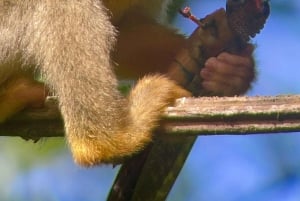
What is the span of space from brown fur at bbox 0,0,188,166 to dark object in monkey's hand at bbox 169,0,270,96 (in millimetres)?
369

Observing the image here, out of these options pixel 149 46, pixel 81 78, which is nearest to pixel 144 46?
pixel 149 46

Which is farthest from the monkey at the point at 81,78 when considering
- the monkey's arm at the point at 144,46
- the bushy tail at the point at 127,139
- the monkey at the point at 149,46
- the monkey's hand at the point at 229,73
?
the monkey's arm at the point at 144,46

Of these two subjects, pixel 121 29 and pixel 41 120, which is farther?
pixel 121 29

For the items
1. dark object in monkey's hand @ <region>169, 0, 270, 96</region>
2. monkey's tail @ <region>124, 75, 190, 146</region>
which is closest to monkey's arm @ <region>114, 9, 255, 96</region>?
dark object in monkey's hand @ <region>169, 0, 270, 96</region>

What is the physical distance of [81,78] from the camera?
157 inches

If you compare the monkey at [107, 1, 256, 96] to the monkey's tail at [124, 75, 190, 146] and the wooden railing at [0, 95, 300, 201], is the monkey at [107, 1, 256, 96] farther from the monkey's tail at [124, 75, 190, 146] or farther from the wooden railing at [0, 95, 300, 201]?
the wooden railing at [0, 95, 300, 201]

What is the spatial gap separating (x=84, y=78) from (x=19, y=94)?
46 centimetres

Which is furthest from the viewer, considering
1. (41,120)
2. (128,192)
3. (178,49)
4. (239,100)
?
(178,49)

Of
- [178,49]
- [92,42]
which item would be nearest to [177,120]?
[92,42]

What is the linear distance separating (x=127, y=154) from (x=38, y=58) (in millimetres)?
661

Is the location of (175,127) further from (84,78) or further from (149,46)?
(149,46)

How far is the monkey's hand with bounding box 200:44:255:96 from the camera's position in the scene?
4355mm

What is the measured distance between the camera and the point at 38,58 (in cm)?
405

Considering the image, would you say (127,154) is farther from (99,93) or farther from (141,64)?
(141,64)
